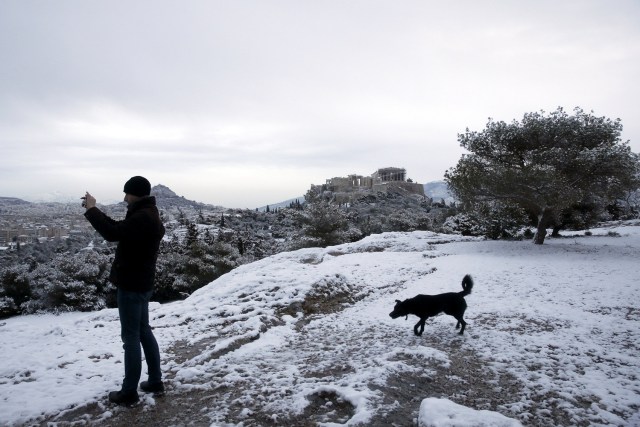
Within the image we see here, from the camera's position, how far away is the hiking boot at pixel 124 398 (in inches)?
166

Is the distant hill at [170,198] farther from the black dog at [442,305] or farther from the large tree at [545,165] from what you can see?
the black dog at [442,305]

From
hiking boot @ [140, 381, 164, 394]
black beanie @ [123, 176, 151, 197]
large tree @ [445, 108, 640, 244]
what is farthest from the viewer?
large tree @ [445, 108, 640, 244]

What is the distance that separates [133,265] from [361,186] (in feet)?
360

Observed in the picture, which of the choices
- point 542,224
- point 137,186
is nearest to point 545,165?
point 542,224

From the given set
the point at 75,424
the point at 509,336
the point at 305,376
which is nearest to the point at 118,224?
the point at 75,424

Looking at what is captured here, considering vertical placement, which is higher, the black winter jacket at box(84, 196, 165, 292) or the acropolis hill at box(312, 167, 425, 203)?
the acropolis hill at box(312, 167, 425, 203)

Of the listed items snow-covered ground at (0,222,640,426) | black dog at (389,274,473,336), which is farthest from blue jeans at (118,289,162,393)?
black dog at (389,274,473,336)

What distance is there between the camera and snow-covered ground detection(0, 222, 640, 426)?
4145mm

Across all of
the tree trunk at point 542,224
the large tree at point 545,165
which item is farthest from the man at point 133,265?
the tree trunk at point 542,224

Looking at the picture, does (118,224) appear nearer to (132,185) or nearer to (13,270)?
(132,185)

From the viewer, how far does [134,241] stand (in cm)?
400

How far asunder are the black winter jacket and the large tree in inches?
673

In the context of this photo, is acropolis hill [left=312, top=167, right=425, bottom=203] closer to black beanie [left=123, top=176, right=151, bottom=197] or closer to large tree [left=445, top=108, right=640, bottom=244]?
large tree [left=445, top=108, right=640, bottom=244]

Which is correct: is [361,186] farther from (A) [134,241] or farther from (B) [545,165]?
(A) [134,241]
